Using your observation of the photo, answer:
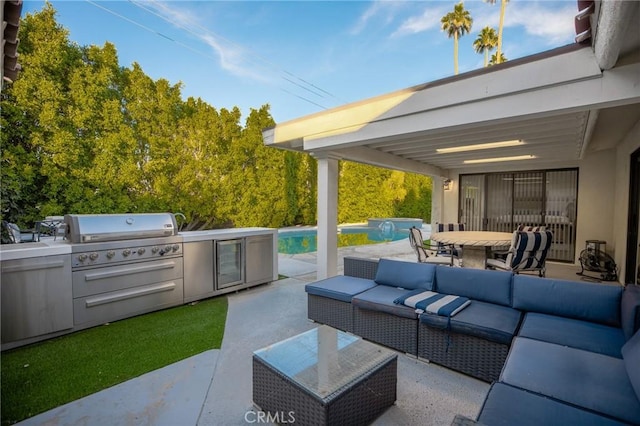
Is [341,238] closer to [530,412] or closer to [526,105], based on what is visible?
[526,105]

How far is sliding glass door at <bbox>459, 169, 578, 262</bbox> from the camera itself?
8086mm

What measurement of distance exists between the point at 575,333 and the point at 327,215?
A: 370 cm

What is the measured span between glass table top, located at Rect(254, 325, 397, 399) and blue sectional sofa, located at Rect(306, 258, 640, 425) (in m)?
0.75

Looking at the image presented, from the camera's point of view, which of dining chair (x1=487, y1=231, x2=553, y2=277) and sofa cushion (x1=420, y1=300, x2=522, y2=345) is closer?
sofa cushion (x1=420, y1=300, x2=522, y2=345)

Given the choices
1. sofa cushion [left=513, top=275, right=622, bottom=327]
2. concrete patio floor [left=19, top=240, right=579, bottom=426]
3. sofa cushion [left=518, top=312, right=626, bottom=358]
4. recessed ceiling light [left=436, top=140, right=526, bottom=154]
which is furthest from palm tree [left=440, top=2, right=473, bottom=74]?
concrete patio floor [left=19, top=240, right=579, bottom=426]

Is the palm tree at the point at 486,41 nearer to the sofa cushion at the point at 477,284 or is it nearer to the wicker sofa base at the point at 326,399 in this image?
the sofa cushion at the point at 477,284

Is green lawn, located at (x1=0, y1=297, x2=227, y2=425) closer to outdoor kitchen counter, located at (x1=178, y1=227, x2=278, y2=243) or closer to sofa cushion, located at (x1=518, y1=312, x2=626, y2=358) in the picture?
outdoor kitchen counter, located at (x1=178, y1=227, x2=278, y2=243)

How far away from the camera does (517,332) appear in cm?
256

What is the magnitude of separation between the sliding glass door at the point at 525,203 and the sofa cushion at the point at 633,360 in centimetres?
763

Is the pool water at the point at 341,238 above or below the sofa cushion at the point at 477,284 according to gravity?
below

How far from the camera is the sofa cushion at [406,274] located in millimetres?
3613

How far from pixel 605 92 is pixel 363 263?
10.4 feet

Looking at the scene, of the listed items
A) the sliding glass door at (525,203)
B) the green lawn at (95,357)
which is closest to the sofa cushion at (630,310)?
the green lawn at (95,357)

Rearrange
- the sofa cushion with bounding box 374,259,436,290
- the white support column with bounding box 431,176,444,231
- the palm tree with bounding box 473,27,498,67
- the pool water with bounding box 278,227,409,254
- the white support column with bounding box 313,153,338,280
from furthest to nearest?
the palm tree with bounding box 473,27,498,67
the pool water with bounding box 278,227,409,254
the white support column with bounding box 431,176,444,231
the white support column with bounding box 313,153,338,280
the sofa cushion with bounding box 374,259,436,290
